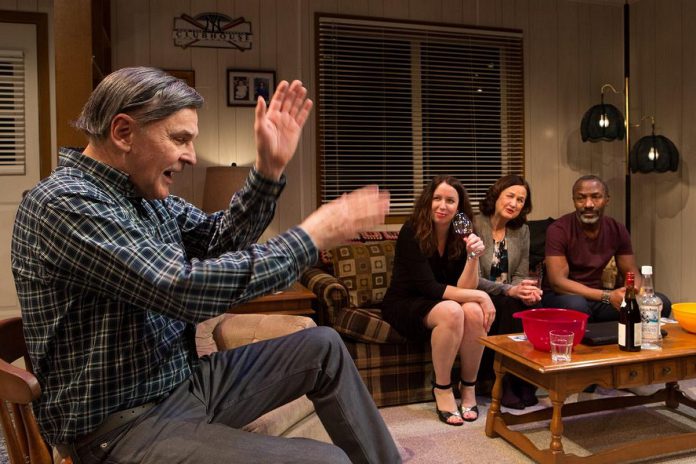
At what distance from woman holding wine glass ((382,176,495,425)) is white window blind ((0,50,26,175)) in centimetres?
247

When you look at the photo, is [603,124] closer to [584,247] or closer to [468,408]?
[584,247]

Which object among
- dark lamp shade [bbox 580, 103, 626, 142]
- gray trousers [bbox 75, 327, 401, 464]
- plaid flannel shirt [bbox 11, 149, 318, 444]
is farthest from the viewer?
dark lamp shade [bbox 580, 103, 626, 142]

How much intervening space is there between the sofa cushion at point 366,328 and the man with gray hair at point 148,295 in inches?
64.6

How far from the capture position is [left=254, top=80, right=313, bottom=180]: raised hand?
4.11ft

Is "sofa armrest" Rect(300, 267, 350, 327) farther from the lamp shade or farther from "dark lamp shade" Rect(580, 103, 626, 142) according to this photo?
"dark lamp shade" Rect(580, 103, 626, 142)

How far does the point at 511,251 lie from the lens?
318cm

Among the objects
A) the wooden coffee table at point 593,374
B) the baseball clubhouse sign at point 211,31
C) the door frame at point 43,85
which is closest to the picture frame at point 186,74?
the baseball clubhouse sign at point 211,31

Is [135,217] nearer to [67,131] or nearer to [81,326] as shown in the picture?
[81,326]

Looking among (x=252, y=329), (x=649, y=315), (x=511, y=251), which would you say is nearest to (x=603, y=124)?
(x=511, y=251)

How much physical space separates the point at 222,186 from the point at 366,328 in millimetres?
1251

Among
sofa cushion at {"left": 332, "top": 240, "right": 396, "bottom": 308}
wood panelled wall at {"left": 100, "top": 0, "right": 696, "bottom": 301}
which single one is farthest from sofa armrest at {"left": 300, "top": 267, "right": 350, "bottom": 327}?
wood panelled wall at {"left": 100, "top": 0, "right": 696, "bottom": 301}

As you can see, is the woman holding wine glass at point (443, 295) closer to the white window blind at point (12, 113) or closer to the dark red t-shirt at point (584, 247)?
the dark red t-shirt at point (584, 247)

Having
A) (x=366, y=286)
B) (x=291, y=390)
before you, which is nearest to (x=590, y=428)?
(x=366, y=286)

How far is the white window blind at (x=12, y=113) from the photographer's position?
142 inches
